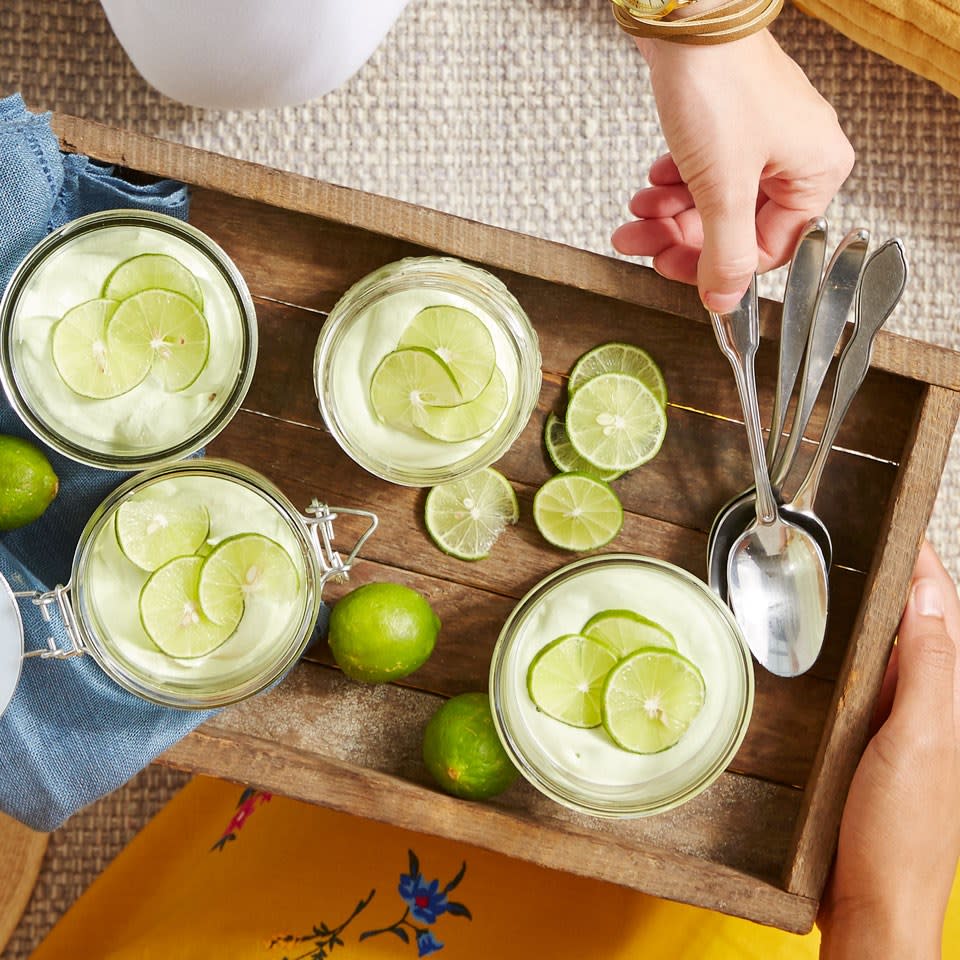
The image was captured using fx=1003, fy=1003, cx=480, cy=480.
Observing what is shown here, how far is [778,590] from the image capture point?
0.97 meters

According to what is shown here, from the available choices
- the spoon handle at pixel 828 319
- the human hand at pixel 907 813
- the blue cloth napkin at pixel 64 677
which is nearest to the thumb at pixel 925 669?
the human hand at pixel 907 813

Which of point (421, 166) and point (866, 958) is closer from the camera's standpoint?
point (866, 958)

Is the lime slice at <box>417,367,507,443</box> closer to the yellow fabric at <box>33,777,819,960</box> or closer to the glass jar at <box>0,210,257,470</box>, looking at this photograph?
the glass jar at <box>0,210,257,470</box>

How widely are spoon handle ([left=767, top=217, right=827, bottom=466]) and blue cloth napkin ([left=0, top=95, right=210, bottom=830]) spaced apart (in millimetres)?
570

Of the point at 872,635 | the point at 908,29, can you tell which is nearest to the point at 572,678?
the point at 872,635

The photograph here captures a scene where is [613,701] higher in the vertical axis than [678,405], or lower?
lower

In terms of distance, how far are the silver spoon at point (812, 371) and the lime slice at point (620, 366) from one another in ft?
0.41

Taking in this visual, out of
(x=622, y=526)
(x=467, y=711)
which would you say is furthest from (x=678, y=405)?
(x=467, y=711)

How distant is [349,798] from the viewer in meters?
0.92

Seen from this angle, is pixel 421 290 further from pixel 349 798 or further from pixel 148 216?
pixel 349 798

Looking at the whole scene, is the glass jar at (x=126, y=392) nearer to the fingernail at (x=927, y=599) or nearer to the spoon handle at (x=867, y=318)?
the spoon handle at (x=867, y=318)

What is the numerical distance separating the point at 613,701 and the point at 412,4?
0.91 m

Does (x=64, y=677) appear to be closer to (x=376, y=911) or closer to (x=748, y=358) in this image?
(x=376, y=911)

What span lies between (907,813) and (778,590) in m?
0.23
